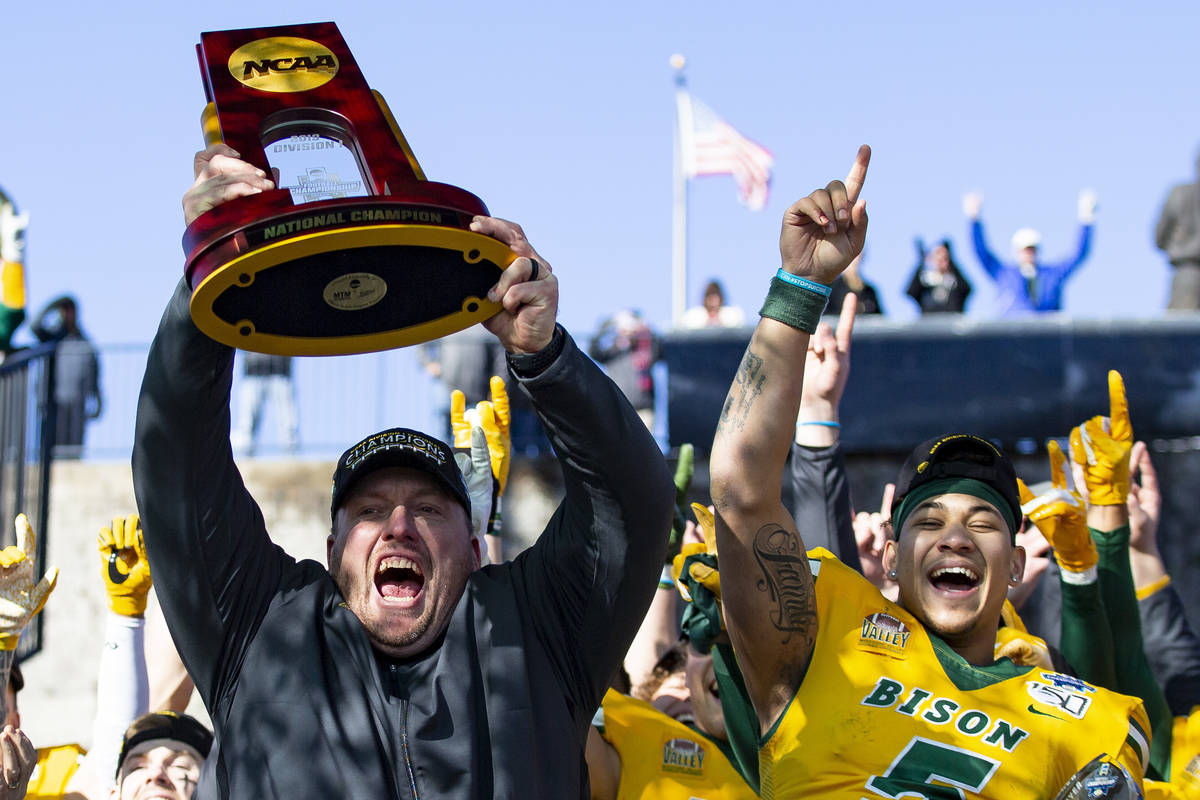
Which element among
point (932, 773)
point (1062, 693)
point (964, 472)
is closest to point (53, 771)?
point (932, 773)

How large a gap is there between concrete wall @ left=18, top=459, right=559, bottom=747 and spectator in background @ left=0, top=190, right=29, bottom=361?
1181mm

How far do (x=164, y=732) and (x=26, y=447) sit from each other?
5818 millimetres

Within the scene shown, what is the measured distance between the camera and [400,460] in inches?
125

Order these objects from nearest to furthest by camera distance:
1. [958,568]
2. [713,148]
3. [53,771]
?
1. [958,568]
2. [53,771]
3. [713,148]

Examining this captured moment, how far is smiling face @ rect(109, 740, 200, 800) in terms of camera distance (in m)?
4.13

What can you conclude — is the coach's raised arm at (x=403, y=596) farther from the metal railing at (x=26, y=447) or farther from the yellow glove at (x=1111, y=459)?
the metal railing at (x=26, y=447)

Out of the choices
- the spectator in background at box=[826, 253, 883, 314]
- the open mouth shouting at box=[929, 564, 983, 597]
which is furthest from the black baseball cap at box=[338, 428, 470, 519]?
the spectator in background at box=[826, 253, 883, 314]

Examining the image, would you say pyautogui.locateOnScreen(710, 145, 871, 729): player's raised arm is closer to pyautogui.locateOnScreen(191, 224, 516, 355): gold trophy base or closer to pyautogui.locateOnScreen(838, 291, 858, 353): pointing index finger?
pyautogui.locateOnScreen(191, 224, 516, 355): gold trophy base

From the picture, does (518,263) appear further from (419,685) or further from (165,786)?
(165,786)

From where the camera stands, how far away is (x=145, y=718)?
4270 mm

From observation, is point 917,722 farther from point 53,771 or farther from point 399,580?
point 53,771

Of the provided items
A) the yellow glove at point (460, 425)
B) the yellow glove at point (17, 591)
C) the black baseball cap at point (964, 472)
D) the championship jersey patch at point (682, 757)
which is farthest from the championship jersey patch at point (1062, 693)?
the yellow glove at point (17, 591)

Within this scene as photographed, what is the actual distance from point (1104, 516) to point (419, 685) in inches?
A: 103

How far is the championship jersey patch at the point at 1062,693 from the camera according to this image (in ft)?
11.4
